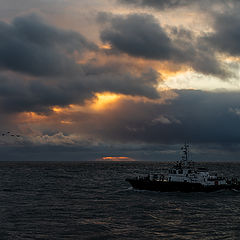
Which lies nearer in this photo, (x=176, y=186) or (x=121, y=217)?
(x=121, y=217)

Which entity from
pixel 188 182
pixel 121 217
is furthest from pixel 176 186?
pixel 121 217

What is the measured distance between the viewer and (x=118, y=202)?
60469mm

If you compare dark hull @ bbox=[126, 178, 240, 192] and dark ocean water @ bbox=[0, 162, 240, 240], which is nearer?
dark ocean water @ bbox=[0, 162, 240, 240]

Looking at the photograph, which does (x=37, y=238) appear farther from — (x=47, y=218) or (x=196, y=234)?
(x=196, y=234)

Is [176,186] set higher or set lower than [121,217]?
higher

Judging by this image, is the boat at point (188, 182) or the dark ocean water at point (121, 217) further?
the boat at point (188, 182)

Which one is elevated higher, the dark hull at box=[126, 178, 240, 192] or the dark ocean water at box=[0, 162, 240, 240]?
the dark hull at box=[126, 178, 240, 192]

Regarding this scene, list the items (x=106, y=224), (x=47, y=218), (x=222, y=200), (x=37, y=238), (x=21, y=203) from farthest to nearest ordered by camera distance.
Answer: (x=222, y=200)
(x=21, y=203)
(x=47, y=218)
(x=106, y=224)
(x=37, y=238)

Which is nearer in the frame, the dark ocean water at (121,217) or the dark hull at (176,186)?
the dark ocean water at (121,217)

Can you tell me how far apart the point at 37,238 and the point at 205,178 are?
4745cm

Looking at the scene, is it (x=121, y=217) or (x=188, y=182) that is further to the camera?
(x=188, y=182)

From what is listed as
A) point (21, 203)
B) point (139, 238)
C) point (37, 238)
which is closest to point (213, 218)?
point (139, 238)

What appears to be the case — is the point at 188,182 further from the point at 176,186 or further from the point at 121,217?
the point at 121,217

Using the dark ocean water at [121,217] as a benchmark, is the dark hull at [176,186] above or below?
above
